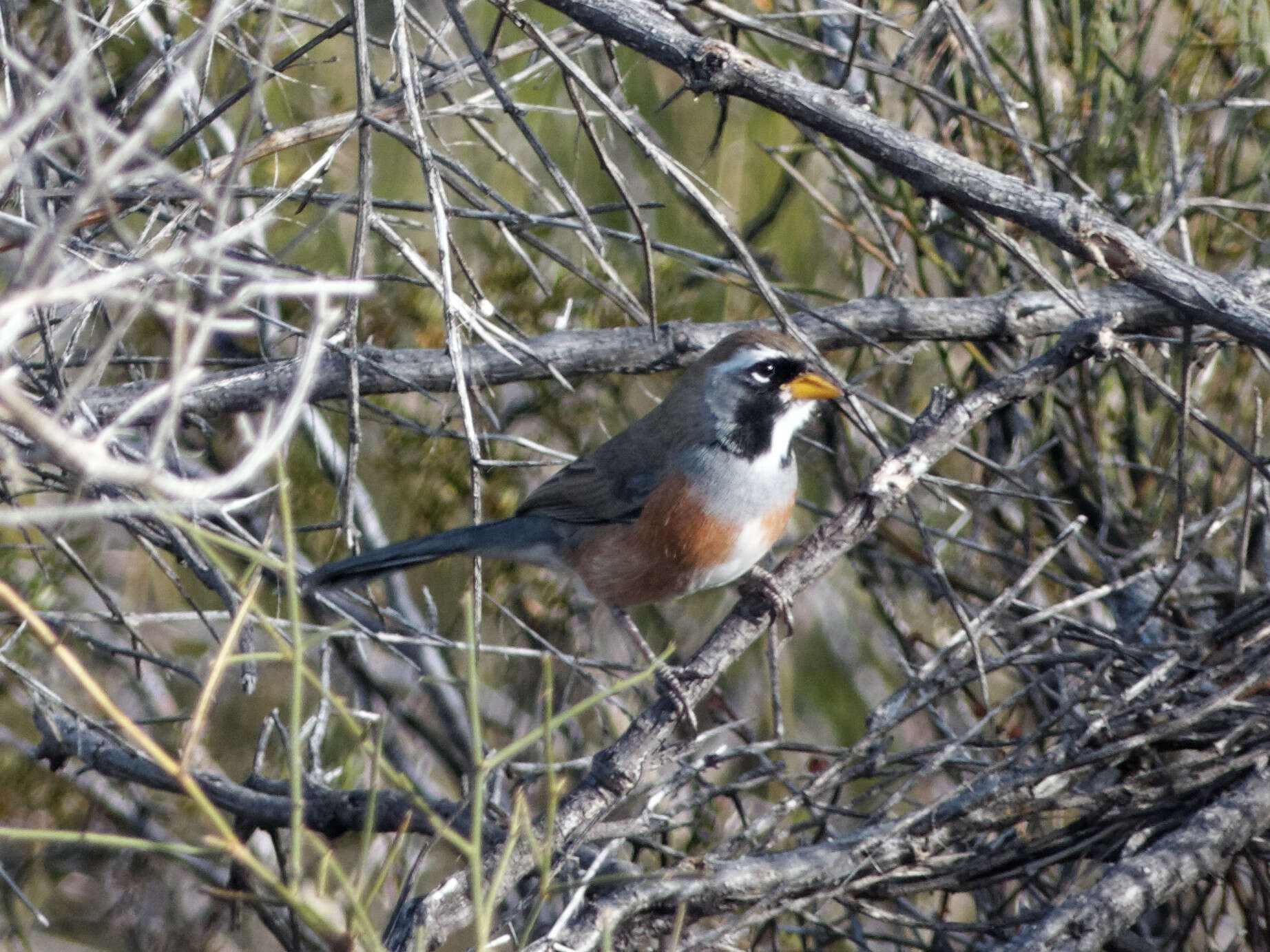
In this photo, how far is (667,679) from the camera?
143 inches

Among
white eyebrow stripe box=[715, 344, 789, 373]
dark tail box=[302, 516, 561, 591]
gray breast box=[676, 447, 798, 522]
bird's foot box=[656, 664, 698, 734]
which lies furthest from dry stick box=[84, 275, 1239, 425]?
bird's foot box=[656, 664, 698, 734]

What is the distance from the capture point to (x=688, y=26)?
11.2 ft

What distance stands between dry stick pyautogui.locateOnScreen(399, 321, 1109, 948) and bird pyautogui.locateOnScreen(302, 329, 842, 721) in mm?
822

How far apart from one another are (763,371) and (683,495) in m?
0.57

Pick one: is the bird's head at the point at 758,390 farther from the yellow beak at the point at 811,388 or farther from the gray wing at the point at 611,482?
the gray wing at the point at 611,482

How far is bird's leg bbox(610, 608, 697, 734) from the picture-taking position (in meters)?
3.05

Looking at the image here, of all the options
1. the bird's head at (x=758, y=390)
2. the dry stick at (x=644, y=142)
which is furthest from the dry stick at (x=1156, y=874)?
the bird's head at (x=758, y=390)

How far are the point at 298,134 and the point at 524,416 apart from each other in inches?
78.2

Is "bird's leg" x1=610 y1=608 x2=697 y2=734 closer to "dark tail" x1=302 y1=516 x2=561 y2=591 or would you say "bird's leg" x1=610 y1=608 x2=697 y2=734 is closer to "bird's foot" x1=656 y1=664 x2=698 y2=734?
"bird's foot" x1=656 y1=664 x2=698 y2=734

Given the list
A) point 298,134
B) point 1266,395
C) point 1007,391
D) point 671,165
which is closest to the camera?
point 671,165

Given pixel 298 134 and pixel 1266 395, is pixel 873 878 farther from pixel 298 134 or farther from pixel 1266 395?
pixel 1266 395

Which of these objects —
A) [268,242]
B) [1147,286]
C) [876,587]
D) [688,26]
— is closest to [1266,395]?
[876,587]

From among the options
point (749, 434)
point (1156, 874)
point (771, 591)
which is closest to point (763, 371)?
point (749, 434)

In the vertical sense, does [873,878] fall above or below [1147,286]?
below
